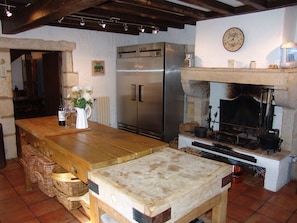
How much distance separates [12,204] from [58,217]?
682mm

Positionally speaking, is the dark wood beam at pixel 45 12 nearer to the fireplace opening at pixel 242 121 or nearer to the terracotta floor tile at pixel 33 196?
the terracotta floor tile at pixel 33 196

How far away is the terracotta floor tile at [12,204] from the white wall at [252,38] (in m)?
3.22

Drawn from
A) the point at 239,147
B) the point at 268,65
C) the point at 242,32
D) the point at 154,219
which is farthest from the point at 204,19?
the point at 154,219

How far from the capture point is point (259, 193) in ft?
10.7

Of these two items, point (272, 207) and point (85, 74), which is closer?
point (272, 207)

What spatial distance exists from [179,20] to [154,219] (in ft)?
11.5

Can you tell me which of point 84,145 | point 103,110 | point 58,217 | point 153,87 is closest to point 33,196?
point 58,217

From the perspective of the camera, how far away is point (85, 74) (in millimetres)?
5117

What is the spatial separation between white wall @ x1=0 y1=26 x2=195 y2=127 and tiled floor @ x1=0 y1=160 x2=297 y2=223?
240 centimetres

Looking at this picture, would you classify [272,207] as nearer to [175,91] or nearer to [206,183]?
[206,183]

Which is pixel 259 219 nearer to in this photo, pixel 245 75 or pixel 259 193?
pixel 259 193

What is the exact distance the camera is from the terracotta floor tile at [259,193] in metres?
3.16

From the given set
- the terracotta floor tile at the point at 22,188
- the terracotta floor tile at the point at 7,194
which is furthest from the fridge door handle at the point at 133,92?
the terracotta floor tile at the point at 7,194

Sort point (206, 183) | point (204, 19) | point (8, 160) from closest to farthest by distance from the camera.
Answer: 1. point (206, 183)
2. point (204, 19)
3. point (8, 160)
